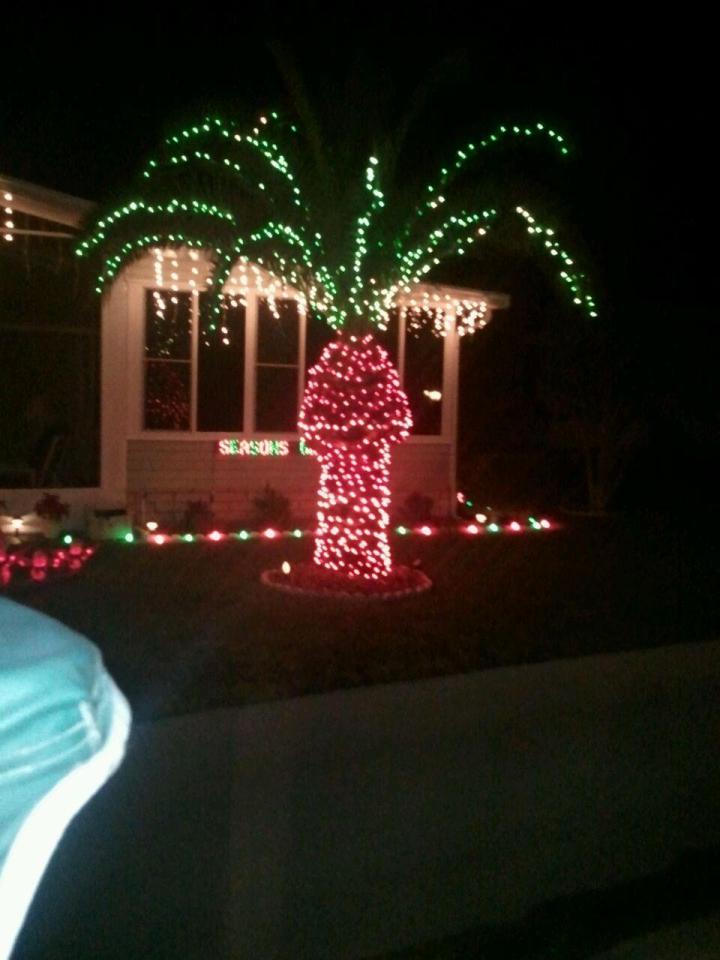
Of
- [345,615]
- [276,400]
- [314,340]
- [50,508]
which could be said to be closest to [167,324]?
[276,400]

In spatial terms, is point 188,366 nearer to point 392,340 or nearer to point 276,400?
point 276,400

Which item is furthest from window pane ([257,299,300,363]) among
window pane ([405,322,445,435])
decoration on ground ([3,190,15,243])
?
decoration on ground ([3,190,15,243])

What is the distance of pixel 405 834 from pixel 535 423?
19430 mm

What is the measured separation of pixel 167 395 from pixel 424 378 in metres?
4.04

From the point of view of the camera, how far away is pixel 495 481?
22172 mm

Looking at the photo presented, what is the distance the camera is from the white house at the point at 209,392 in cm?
1381

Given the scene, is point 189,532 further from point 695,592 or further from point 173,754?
point 173,754

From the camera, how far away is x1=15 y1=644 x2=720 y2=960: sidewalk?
4.71 metres

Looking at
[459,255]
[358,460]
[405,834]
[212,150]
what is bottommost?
[405,834]

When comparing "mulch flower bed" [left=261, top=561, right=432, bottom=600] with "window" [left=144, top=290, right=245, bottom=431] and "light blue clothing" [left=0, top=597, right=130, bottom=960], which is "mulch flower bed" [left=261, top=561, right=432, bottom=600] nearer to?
"window" [left=144, top=290, right=245, bottom=431]

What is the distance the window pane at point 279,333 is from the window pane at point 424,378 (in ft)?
6.34

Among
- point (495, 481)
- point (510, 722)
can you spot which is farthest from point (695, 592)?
point (495, 481)

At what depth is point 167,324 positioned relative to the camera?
1440 cm

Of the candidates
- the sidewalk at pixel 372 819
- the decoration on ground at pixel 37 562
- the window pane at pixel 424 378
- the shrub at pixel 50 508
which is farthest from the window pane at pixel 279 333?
the sidewalk at pixel 372 819
